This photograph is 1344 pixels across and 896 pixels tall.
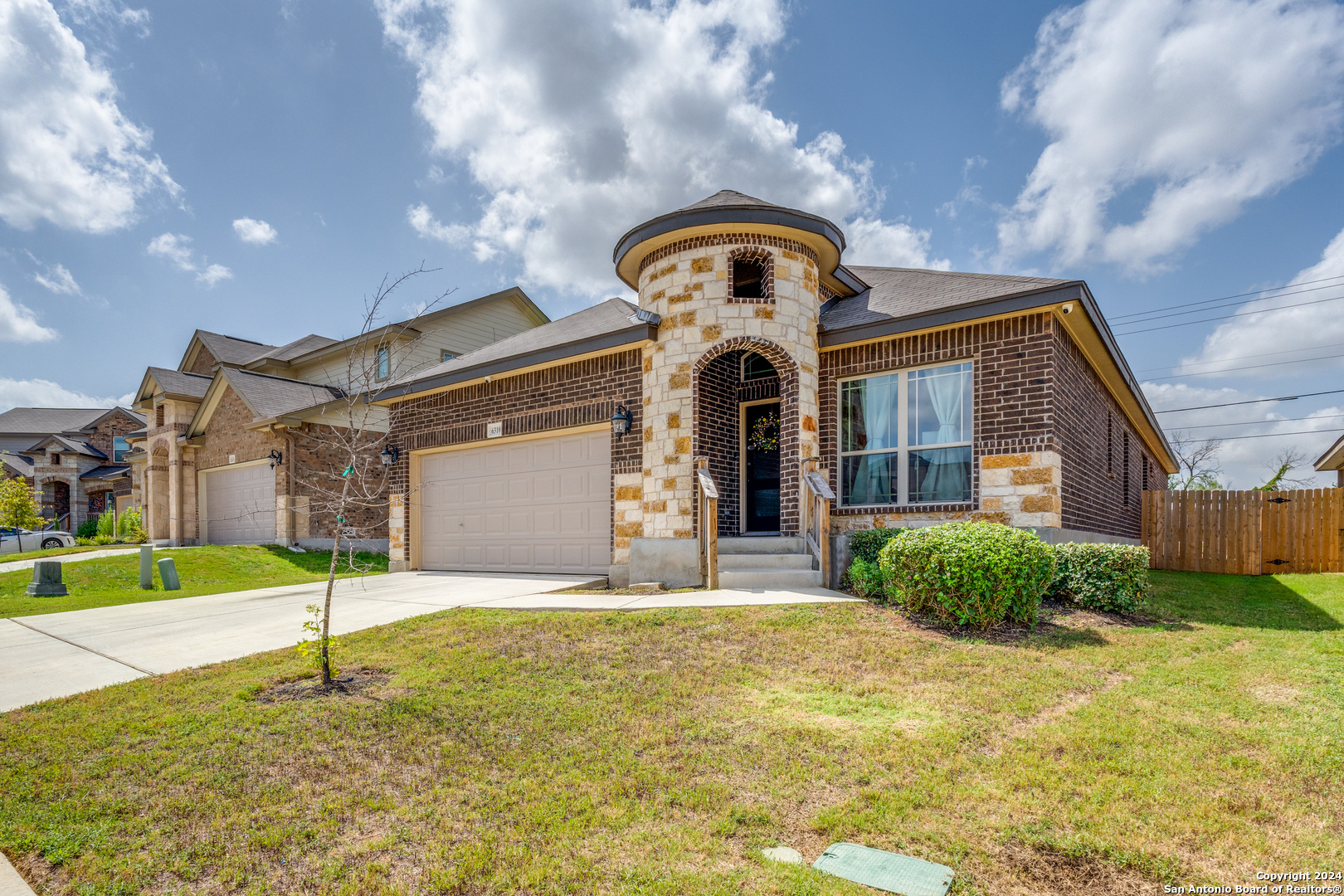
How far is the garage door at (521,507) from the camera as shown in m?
10.9

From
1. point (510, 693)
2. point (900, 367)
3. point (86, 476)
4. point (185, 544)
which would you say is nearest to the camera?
point (510, 693)

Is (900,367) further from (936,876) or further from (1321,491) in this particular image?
(1321,491)

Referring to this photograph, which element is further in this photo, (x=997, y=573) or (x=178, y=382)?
(x=178, y=382)

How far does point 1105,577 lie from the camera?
22.5ft

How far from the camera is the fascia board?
386 inches

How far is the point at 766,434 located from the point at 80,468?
34.8 meters

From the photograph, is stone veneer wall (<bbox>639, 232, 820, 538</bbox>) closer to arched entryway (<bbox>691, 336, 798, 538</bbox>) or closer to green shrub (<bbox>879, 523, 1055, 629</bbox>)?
arched entryway (<bbox>691, 336, 798, 538</bbox>)

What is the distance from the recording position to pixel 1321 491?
12602 mm

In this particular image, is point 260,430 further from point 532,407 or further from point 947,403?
point 947,403

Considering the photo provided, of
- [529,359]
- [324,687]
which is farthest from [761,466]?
[324,687]

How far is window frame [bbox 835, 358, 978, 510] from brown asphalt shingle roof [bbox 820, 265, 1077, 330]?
731 millimetres

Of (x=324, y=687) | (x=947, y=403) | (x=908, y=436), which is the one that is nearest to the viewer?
(x=324, y=687)

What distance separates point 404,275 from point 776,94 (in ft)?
25.9

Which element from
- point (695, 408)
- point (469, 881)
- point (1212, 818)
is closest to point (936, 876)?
point (1212, 818)
